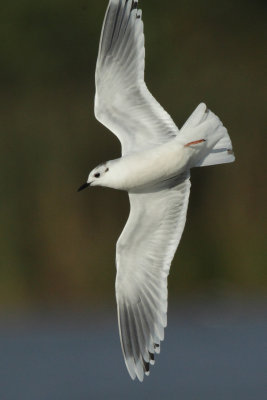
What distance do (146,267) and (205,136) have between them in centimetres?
92

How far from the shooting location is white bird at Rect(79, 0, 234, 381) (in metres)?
7.73

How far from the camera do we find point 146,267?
8195 millimetres

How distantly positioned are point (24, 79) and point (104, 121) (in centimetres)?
417

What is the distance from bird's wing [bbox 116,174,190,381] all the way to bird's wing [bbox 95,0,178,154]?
0.31 m

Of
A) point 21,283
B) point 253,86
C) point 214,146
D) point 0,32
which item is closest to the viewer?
point 214,146

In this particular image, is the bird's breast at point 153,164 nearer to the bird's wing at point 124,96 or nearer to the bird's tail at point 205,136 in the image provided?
the bird's tail at point 205,136

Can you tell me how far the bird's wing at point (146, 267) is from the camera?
8078mm

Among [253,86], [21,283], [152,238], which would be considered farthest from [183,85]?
[152,238]

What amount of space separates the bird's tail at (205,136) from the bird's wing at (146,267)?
28 centimetres

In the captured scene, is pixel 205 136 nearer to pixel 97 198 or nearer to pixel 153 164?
pixel 153 164

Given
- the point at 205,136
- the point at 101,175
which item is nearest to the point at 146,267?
the point at 101,175

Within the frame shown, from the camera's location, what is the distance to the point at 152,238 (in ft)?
26.7

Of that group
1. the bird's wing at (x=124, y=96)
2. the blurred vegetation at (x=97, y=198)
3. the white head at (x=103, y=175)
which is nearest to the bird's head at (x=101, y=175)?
the white head at (x=103, y=175)

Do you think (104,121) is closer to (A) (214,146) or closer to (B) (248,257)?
(A) (214,146)
